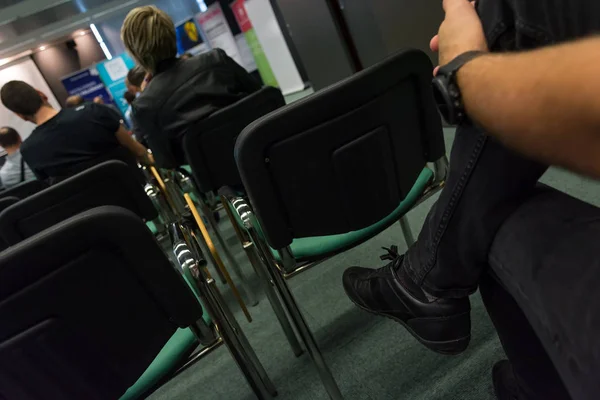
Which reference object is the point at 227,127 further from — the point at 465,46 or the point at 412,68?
the point at 465,46

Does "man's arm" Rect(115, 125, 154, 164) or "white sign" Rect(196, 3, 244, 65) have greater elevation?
"white sign" Rect(196, 3, 244, 65)

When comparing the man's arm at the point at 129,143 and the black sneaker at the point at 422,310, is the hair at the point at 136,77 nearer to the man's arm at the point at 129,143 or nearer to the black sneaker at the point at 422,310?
the man's arm at the point at 129,143

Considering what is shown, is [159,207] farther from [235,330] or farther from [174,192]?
[235,330]

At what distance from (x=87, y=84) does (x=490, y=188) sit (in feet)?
31.7

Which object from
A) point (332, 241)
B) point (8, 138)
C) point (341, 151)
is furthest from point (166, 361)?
point (8, 138)

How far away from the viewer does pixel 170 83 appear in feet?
5.74

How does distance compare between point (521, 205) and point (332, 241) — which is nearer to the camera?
point (521, 205)

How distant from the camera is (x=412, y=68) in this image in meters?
0.98

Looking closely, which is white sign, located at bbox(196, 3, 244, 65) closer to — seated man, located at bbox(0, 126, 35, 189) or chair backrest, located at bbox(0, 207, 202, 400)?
seated man, located at bbox(0, 126, 35, 189)

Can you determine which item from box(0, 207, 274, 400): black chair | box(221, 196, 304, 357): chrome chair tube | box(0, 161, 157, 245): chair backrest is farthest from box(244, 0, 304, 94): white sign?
box(0, 207, 274, 400): black chair

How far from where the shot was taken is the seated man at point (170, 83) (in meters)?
1.72

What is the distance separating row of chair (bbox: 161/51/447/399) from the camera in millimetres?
904

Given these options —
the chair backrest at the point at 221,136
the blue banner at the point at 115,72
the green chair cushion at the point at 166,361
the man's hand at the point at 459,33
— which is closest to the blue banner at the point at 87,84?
the blue banner at the point at 115,72

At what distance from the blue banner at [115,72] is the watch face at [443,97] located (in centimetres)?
850
